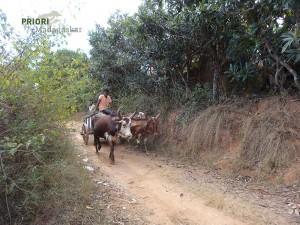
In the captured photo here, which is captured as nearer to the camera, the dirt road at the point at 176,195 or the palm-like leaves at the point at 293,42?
the dirt road at the point at 176,195

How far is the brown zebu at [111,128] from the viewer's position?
404 inches

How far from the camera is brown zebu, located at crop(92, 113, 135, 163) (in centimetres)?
1026

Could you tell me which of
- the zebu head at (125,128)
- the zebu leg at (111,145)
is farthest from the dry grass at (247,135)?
the zebu leg at (111,145)

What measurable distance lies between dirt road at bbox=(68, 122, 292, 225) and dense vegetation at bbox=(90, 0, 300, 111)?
303cm

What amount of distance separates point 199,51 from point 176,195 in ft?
21.3

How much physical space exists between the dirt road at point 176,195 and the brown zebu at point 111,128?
606 mm

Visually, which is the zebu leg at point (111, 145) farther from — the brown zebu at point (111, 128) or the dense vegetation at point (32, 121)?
the dense vegetation at point (32, 121)

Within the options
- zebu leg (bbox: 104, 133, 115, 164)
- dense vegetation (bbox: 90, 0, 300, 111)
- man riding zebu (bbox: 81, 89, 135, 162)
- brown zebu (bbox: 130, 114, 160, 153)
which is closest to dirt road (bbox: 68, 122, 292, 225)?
zebu leg (bbox: 104, 133, 115, 164)

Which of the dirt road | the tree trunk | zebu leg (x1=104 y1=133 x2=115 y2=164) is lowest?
the dirt road

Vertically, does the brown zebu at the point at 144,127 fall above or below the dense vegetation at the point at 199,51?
below

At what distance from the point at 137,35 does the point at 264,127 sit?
549cm

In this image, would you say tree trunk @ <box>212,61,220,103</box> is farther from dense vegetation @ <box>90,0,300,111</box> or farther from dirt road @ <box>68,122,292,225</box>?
dirt road @ <box>68,122,292,225</box>

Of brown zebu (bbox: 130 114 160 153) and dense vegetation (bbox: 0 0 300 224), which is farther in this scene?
brown zebu (bbox: 130 114 160 153)

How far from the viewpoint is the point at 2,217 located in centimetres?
498
